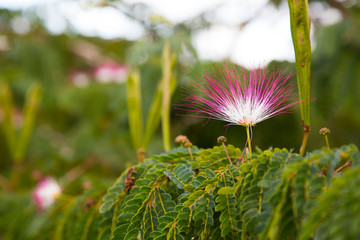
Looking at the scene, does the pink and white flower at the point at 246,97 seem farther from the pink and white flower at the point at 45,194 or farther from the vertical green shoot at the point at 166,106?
the pink and white flower at the point at 45,194

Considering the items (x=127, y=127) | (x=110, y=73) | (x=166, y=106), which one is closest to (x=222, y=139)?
(x=166, y=106)

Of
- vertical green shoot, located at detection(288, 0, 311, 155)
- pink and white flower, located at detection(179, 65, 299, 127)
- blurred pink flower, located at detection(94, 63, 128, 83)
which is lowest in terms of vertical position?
pink and white flower, located at detection(179, 65, 299, 127)

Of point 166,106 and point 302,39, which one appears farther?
point 166,106

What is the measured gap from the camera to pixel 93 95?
179 cm

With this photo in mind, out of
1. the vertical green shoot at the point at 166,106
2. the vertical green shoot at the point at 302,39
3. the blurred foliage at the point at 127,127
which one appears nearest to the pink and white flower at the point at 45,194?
the blurred foliage at the point at 127,127

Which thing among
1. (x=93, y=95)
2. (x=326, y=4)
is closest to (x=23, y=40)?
(x=93, y=95)

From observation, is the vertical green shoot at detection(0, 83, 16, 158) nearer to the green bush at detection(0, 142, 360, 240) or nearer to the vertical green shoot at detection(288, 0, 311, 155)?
the green bush at detection(0, 142, 360, 240)

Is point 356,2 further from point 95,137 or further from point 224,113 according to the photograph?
point 224,113

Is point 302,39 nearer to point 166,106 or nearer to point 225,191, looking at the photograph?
point 225,191

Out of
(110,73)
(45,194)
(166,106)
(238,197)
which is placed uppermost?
(110,73)

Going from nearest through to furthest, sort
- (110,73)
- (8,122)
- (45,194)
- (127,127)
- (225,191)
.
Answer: (225,191)
(45,194)
(8,122)
(127,127)
(110,73)

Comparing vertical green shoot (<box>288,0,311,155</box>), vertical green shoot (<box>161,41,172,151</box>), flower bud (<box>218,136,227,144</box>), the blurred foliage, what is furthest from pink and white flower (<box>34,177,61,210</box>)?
vertical green shoot (<box>288,0,311,155</box>)

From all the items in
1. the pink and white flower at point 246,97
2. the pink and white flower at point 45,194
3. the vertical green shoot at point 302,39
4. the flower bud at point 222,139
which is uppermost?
the vertical green shoot at point 302,39

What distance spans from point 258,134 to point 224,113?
1.06 m
